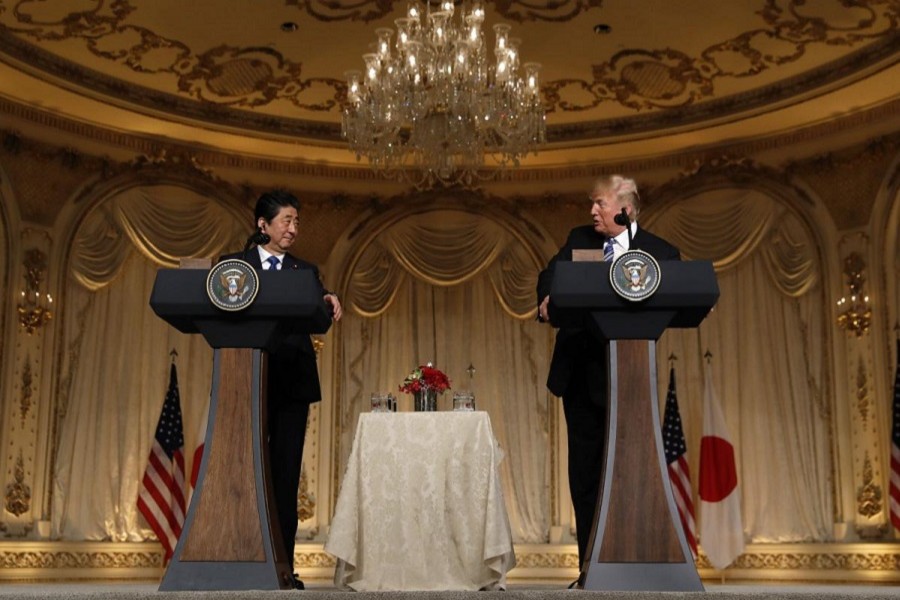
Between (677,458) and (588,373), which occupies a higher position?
(588,373)

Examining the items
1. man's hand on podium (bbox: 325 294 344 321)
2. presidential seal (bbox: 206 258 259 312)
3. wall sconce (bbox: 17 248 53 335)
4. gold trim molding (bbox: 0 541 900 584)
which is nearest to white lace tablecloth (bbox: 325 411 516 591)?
man's hand on podium (bbox: 325 294 344 321)

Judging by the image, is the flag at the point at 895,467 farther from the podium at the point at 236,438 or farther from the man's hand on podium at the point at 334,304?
the podium at the point at 236,438

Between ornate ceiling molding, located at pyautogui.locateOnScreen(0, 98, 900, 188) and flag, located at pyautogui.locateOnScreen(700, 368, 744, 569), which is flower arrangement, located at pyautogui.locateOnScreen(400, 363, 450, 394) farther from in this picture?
ornate ceiling molding, located at pyautogui.locateOnScreen(0, 98, 900, 188)

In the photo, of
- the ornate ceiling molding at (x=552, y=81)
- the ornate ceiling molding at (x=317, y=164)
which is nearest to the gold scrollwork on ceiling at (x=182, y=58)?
the ornate ceiling molding at (x=552, y=81)

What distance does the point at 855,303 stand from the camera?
909 cm

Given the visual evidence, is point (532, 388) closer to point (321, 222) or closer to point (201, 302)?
point (321, 222)

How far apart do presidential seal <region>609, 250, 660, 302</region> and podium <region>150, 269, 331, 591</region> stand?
3.32 ft

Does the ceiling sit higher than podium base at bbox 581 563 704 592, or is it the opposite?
the ceiling

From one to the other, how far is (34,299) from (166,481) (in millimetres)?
1738

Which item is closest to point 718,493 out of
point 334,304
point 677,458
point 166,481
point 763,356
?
point 677,458

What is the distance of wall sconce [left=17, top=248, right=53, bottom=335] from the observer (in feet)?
29.2

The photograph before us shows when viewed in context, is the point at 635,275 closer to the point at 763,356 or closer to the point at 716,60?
the point at 716,60

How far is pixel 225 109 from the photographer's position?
967 centimetres

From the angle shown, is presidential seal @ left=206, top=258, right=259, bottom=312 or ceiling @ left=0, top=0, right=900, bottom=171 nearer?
presidential seal @ left=206, top=258, right=259, bottom=312
